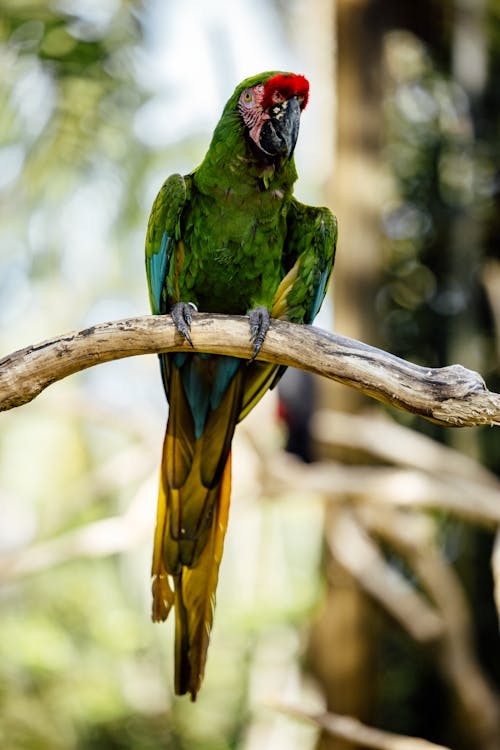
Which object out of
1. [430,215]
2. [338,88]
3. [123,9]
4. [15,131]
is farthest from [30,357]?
[430,215]

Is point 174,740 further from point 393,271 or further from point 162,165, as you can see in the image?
point 162,165

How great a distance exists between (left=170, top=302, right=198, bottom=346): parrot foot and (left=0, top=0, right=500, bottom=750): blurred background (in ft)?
4.10

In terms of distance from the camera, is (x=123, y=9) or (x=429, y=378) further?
(x=123, y=9)

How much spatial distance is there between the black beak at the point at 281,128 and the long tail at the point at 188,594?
2.26 ft

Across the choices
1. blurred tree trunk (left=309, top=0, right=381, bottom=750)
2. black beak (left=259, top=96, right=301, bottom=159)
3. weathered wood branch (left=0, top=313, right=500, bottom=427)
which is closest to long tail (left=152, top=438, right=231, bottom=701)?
weathered wood branch (left=0, top=313, right=500, bottom=427)

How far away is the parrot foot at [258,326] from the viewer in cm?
137

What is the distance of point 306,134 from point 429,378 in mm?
2682

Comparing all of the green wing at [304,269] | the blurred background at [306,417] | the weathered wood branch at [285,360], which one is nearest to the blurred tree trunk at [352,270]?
the blurred background at [306,417]

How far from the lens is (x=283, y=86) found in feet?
4.69

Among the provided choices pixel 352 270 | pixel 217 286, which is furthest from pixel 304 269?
pixel 352 270

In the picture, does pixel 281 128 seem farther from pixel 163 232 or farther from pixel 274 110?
pixel 163 232

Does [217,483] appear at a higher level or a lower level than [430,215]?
lower

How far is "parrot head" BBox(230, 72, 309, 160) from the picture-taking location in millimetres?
1433

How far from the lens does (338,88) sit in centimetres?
318
